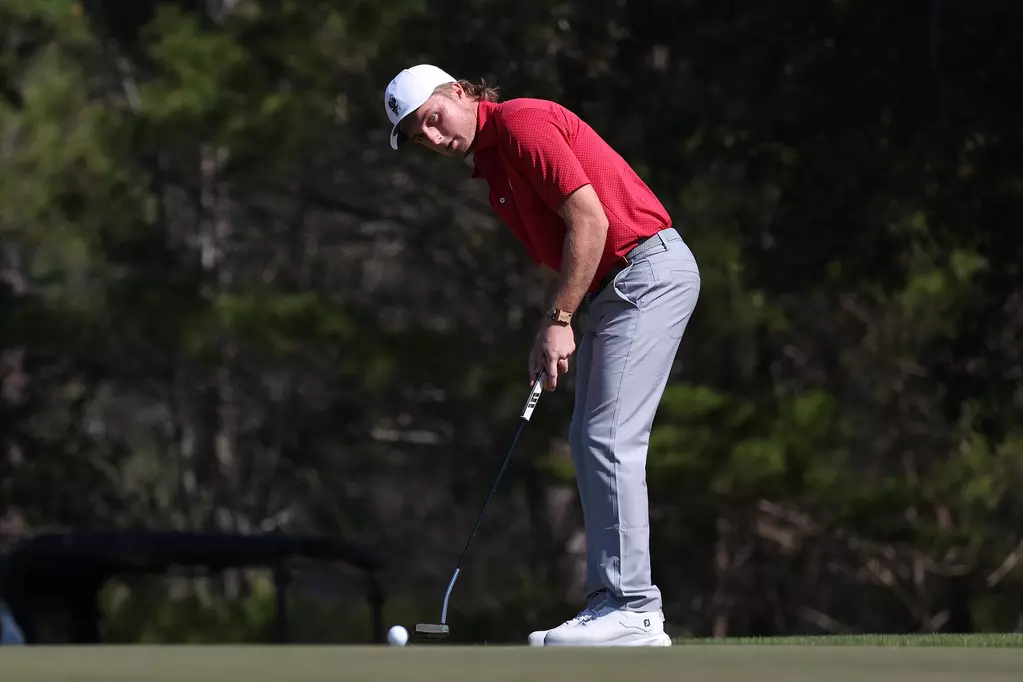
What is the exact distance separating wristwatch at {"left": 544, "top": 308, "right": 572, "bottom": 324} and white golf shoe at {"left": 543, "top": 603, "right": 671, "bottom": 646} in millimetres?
775

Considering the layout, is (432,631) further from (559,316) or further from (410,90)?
(410,90)

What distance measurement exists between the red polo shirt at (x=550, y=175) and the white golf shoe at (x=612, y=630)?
0.93m

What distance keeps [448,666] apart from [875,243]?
33.6ft

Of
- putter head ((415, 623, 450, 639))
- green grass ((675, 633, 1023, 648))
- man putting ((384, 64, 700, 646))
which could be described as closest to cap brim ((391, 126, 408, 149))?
man putting ((384, 64, 700, 646))

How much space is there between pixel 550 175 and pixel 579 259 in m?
0.24

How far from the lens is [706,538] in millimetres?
16859

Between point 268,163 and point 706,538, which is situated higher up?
point 268,163

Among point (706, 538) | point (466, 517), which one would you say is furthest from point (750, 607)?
point (466, 517)

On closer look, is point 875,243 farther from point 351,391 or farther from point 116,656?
point 116,656

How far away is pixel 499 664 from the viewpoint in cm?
327

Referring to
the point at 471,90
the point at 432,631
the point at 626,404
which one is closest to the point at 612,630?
the point at 432,631

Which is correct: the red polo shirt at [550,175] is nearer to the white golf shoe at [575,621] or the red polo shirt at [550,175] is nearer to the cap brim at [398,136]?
the cap brim at [398,136]

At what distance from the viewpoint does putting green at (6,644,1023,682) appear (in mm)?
2955

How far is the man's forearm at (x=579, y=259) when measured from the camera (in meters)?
4.78
